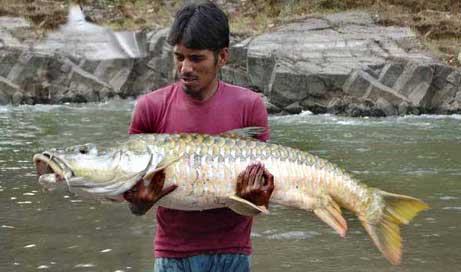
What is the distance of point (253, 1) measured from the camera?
126ft

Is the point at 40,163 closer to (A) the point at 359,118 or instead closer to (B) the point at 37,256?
(B) the point at 37,256

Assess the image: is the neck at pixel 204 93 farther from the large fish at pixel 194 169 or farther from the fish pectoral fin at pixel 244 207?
the fish pectoral fin at pixel 244 207

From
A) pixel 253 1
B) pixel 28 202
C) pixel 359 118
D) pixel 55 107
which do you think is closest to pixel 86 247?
pixel 28 202

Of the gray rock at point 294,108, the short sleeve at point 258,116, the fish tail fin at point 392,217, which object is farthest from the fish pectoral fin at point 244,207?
the gray rock at point 294,108

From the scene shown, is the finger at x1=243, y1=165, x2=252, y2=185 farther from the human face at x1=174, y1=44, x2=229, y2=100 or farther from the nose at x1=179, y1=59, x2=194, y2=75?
the nose at x1=179, y1=59, x2=194, y2=75

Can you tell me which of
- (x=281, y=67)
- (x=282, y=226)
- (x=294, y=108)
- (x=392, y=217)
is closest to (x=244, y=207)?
(x=392, y=217)

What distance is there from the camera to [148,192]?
334cm

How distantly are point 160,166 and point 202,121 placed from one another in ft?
1.14

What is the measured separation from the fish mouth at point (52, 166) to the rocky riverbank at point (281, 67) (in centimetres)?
2290

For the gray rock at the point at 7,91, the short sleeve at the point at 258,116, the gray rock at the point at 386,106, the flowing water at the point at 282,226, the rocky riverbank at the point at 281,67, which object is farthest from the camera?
the gray rock at the point at 7,91

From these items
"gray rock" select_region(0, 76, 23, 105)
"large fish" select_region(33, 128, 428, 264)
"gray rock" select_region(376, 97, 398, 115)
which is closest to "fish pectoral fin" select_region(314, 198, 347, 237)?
"large fish" select_region(33, 128, 428, 264)

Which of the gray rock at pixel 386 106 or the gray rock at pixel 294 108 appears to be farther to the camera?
the gray rock at pixel 294 108

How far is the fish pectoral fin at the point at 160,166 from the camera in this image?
11.1ft

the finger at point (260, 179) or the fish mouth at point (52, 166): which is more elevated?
the fish mouth at point (52, 166)
